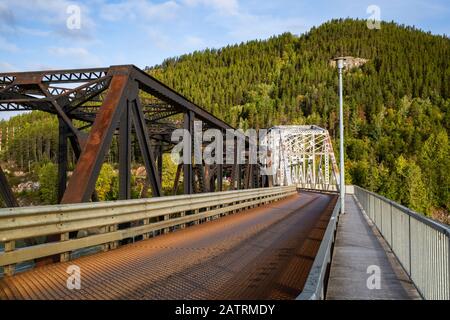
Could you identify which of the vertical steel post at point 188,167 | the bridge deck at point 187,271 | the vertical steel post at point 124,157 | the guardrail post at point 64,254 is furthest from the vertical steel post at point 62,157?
the guardrail post at point 64,254

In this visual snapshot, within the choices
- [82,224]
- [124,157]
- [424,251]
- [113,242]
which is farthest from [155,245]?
[424,251]

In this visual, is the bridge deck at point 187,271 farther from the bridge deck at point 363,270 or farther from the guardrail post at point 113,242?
the bridge deck at point 363,270

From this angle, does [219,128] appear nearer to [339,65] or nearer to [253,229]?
[339,65]

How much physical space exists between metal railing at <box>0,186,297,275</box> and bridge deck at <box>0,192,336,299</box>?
0.88 feet

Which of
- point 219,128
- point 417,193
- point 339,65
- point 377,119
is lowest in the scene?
point 417,193

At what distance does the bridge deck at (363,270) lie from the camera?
7984 mm

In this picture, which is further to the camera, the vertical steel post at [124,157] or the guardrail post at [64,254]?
the vertical steel post at [124,157]

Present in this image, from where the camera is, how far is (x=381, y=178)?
133125 mm

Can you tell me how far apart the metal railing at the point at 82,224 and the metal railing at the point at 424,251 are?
Result: 5701 millimetres

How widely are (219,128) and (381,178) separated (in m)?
117

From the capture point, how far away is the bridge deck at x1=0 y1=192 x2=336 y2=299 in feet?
21.6

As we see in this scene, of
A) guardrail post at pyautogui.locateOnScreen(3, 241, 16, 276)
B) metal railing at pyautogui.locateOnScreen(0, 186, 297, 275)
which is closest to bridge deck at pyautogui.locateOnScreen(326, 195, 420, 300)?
metal railing at pyautogui.locateOnScreen(0, 186, 297, 275)

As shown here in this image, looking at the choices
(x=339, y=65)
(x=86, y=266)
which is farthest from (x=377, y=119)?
(x=86, y=266)

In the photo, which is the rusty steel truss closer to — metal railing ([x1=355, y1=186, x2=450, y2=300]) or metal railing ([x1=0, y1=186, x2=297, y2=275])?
metal railing ([x1=0, y1=186, x2=297, y2=275])
